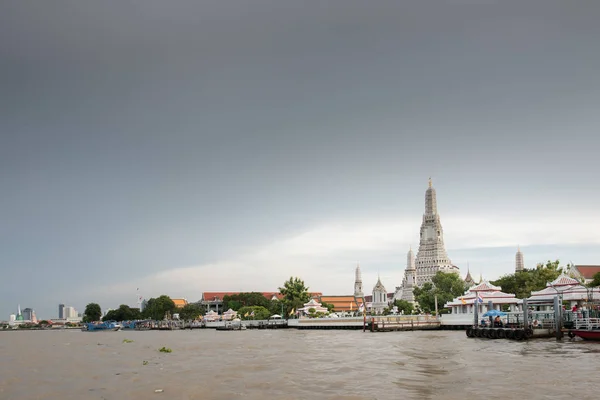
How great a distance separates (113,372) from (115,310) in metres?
141

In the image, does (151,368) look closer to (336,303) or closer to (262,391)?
(262,391)

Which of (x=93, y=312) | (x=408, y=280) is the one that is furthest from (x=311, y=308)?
(x=93, y=312)

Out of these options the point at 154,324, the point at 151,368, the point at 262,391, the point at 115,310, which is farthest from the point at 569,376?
the point at 115,310

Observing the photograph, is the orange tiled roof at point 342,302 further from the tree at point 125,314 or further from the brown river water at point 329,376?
the brown river water at point 329,376

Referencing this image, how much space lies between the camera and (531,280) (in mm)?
73938

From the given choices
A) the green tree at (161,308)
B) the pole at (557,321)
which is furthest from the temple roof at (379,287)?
the pole at (557,321)

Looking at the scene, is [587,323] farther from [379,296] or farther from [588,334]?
[379,296]

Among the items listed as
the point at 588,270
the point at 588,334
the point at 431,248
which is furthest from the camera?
the point at 431,248

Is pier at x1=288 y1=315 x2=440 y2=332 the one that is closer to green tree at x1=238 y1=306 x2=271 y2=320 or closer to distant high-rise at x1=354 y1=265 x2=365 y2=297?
green tree at x1=238 y1=306 x2=271 y2=320

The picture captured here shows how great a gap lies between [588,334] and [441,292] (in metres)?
54.0

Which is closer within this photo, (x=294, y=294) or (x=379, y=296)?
(x=294, y=294)

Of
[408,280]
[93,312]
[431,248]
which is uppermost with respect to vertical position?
[431,248]

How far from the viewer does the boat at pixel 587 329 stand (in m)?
35.5

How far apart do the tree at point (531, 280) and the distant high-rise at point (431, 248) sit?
54641mm
